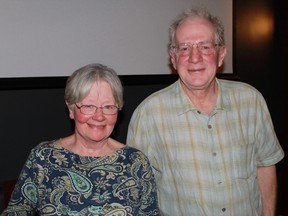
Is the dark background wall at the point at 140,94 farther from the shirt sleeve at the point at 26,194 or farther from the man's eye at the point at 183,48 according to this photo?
the man's eye at the point at 183,48

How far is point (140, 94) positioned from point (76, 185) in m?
1.23

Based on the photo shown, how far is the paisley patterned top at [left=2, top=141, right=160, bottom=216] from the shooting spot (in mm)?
1608

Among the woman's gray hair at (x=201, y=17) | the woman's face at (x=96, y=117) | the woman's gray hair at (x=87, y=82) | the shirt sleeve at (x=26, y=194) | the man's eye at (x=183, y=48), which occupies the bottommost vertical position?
the shirt sleeve at (x=26, y=194)

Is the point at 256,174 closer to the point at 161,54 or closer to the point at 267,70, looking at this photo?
the point at 161,54

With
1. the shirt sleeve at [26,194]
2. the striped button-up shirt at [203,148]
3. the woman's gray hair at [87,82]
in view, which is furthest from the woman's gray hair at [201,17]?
the shirt sleeve at [26,194]

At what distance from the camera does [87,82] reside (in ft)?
5.39

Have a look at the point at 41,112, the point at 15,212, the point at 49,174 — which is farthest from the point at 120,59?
the point at 15,212

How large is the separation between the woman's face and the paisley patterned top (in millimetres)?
123

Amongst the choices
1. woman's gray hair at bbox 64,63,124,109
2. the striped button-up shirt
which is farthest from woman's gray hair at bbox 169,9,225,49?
woman's gray hair at bbox 64,63,124,109

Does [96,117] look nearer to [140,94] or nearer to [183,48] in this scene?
[183,48]

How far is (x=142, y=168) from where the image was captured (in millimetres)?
1745

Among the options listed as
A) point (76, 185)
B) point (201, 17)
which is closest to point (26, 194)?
point (76, 185)

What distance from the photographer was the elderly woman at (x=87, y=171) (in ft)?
5.30

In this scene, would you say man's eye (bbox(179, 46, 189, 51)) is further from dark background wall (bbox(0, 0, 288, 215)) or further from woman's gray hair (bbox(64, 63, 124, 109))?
dark background wall (bbox(0, 0, 288, 215))
